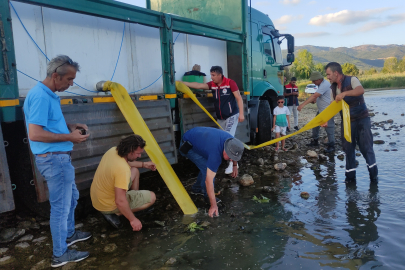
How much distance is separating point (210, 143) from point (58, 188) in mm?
1692

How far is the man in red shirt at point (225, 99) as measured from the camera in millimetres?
4988

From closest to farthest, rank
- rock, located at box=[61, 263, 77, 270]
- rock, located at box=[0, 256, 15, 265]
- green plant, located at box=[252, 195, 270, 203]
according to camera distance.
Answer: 1. rock, located at box=[61, 263, 77, 270]
2. rock, located at box=[0, 256, 15, 265]
3. green plant, located at box=[252, 195, 270, 203]

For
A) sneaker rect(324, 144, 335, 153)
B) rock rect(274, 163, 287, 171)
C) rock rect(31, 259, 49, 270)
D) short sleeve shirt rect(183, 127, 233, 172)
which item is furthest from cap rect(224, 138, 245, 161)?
sneaker rect(324, 144, 335, 153)

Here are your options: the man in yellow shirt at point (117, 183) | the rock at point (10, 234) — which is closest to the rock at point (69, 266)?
the man in yellow shirt at point (117, 183)

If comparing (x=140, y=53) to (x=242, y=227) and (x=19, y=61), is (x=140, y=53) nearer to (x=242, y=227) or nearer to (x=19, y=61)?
(x=19, y=61)

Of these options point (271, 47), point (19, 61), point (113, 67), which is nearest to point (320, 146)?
point (271, 47)

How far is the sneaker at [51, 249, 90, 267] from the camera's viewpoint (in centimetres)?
262

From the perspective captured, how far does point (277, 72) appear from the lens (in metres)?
7.91

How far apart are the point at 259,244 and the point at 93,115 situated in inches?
87.0

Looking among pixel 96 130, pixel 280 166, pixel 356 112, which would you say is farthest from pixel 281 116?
pixel 96 130

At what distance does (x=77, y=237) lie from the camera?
3068 millimetres

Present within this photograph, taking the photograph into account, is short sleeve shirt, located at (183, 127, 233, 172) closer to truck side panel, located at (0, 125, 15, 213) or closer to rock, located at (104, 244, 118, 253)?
rock, located at (104, 244, 118, 253)

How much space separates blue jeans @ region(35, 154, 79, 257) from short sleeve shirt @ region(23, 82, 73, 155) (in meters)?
0.08

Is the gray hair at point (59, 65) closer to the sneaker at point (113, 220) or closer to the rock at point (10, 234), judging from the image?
the sneaker at point (113, 220)
